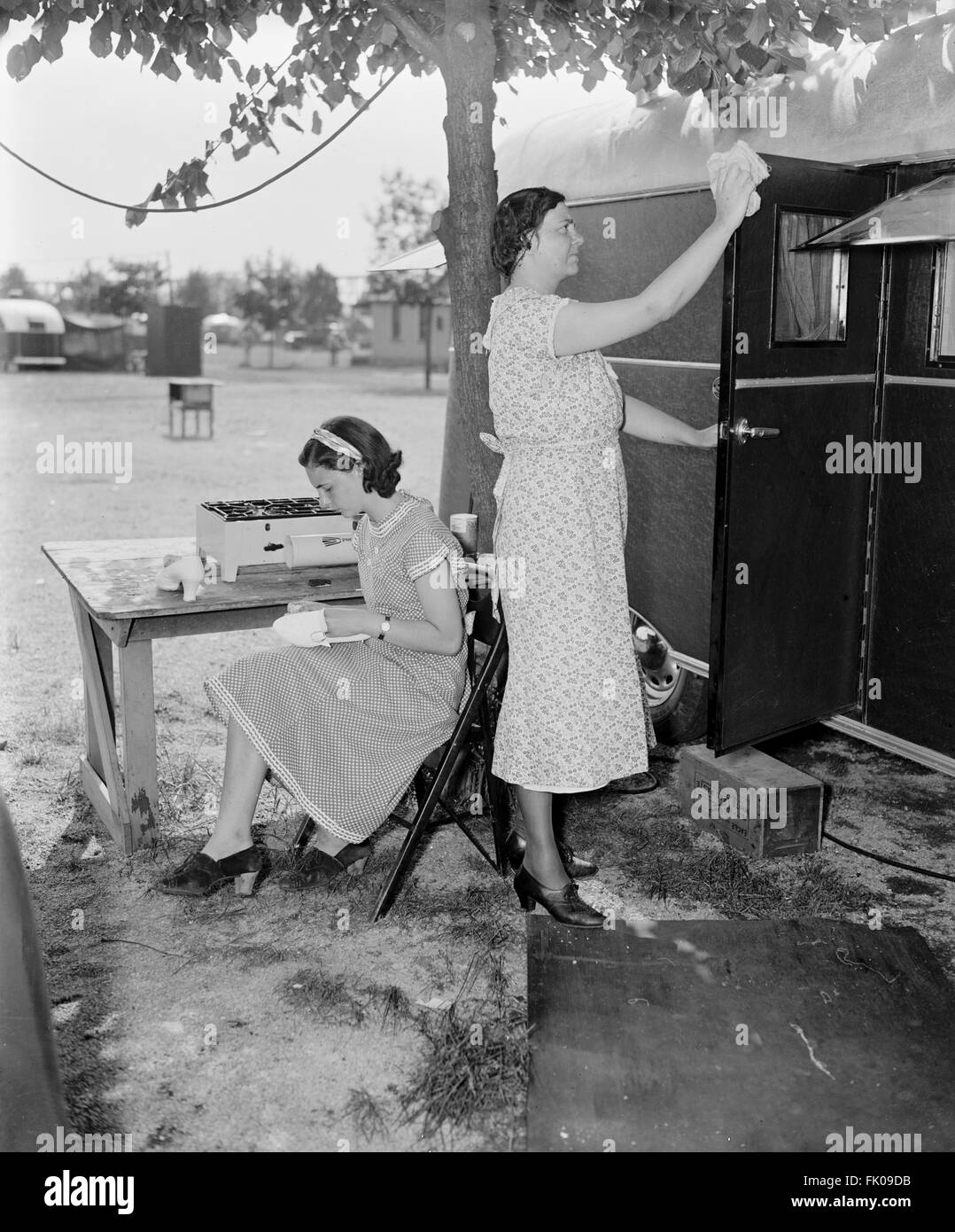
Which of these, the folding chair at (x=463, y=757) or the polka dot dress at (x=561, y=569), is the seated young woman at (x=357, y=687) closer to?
the folding chair at (x=463, y=757)

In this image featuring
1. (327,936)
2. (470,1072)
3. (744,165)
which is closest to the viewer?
(470,1072)

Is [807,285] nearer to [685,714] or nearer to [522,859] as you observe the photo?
[685,714]

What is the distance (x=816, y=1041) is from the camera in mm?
3410

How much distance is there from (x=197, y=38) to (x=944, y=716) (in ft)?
14.1

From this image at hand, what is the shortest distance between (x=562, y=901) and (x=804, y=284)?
2.49 m

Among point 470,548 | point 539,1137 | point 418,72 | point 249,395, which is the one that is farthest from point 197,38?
point 249,395

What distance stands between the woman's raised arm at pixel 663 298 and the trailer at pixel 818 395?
0.90 metres

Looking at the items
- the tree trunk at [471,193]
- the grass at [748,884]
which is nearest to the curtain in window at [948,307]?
the tree trunk at [471,193]

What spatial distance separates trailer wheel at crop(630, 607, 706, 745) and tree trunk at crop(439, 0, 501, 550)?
1.46 meters

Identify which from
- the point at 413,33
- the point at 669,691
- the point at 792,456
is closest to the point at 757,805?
the point at 792,456

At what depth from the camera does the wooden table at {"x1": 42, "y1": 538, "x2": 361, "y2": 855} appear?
14.4 feet

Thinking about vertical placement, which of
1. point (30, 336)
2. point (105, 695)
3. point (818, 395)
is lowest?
point (105, 695)

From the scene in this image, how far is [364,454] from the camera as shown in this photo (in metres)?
4.05

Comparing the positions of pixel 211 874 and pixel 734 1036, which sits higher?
pixel 211 874
